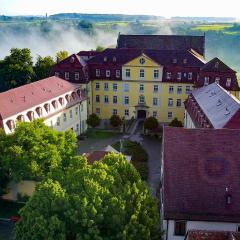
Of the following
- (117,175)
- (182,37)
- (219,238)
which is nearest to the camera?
(219,238)

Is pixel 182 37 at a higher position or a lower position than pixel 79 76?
higher

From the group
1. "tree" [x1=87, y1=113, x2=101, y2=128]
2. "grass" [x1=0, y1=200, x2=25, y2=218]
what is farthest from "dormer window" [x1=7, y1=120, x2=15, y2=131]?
"tree" [x1=87, y1=113, x2=101, y2=128]

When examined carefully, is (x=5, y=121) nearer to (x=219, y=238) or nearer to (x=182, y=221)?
(x=182, y=221)

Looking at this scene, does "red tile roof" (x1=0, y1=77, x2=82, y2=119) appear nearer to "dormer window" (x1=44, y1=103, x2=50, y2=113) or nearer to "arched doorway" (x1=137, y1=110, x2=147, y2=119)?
"dormer window" (x1=44, y1=103, x2=50, y2=113)

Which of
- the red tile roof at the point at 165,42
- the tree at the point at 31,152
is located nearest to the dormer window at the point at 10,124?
the tree at the point at 31,152

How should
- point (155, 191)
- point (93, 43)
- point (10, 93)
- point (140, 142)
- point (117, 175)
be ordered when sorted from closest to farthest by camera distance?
point (117, 175) → point (155, 191) → point (10, 93) → point (140, 142) → point (93, 43)

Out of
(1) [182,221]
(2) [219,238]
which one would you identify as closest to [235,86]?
(1) [182,221]
